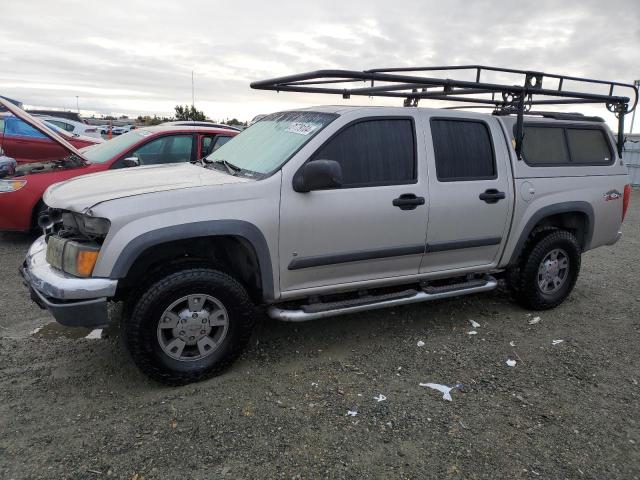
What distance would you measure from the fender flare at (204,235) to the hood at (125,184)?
0.29 metres

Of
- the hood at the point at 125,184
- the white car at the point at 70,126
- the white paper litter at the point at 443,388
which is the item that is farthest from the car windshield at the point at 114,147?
the white car at the point at 70,126

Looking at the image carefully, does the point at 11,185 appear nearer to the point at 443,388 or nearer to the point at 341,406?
the point at 341,406

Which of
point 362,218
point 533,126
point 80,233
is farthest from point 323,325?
point 533,126

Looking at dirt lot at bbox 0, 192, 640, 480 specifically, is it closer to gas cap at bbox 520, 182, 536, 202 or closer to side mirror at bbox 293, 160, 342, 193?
gas cap at bbox 520, 182, 536, 202

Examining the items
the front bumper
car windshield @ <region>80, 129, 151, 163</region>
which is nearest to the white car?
car windshield @ <region>80, 129, 151, 163</region>

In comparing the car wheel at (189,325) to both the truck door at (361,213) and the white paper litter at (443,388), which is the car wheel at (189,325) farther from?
the white paper litter at (443,388)

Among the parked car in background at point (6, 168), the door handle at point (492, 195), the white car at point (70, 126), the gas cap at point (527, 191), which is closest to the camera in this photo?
the door handle at point (492, 195)

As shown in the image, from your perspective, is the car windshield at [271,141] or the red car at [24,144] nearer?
the car windshield at [271,141]

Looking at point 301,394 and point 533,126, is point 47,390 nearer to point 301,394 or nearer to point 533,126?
point 301,394

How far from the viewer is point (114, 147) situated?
21.8 feet

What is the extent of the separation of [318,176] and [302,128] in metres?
0.67

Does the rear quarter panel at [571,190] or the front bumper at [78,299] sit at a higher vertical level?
the rear quarter panel at [571,190]

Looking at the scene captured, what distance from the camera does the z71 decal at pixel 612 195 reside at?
16.1ft

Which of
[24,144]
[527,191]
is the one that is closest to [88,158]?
[24,144]
